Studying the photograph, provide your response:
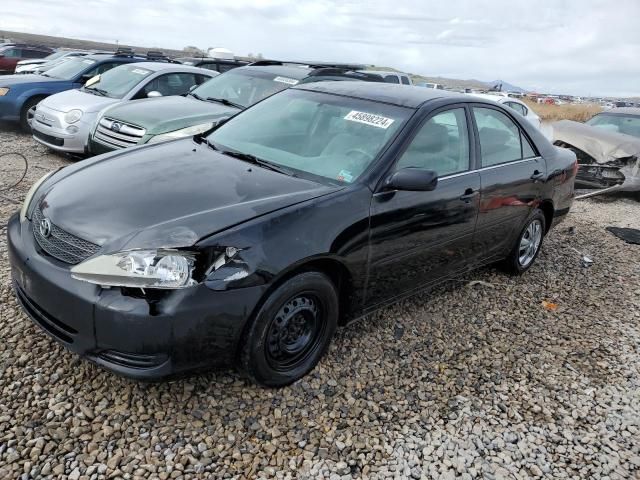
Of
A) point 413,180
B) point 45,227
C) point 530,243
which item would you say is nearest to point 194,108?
point 530,243

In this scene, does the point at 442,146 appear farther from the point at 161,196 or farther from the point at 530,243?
the point at 161,196

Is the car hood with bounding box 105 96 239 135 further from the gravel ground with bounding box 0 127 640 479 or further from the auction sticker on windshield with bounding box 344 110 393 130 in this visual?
the auction sticker on windshield with bounding box 344 110 393 130

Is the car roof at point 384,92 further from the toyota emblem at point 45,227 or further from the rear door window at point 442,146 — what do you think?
the toyota emblem at point 45,227

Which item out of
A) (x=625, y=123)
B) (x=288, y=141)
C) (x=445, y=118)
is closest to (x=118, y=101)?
(x=288, y=141)

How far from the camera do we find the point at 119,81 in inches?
333

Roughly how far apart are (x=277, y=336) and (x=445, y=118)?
2007 mm

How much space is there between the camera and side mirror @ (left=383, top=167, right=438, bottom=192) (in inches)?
122

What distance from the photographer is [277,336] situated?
283 centimetres

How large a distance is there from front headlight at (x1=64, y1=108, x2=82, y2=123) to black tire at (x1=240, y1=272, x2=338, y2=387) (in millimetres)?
5722

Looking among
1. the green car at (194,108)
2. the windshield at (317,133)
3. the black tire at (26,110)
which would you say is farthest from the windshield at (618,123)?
the black tire at (26,110)

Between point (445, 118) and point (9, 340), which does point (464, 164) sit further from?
point (9, 340)

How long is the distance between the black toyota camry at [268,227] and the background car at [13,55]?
20.1 m

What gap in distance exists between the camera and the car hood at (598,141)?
8664mm

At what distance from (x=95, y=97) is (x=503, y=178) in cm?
626
